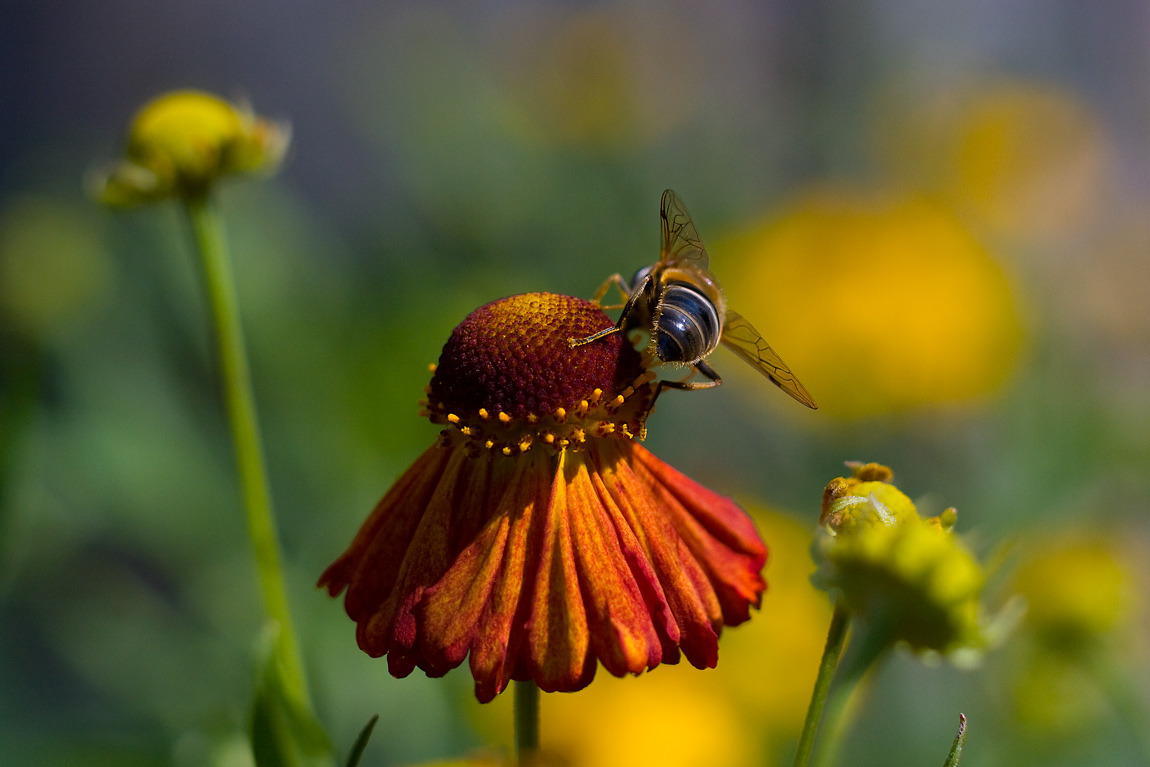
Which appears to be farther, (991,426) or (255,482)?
(991,426)

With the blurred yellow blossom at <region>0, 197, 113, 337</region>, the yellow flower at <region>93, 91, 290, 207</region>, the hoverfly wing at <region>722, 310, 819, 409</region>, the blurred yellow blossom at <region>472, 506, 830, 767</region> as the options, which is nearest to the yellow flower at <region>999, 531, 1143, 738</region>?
the blurred yellow blossom at <region>472, 506, 830, 767</region>

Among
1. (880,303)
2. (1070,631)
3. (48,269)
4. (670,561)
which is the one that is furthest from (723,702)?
(48,269)

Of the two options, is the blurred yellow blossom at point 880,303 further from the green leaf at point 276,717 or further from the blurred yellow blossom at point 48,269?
the green leaf at point 276,717

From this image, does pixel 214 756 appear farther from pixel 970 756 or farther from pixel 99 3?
pixel 99 3

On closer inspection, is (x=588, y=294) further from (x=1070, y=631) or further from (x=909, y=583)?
(x=909, y=583)

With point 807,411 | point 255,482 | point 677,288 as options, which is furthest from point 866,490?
point 807,411

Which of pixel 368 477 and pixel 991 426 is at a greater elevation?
pixel 368 477

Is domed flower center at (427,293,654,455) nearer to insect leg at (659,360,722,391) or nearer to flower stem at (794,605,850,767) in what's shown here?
insect leg at (659,360,722,391)
